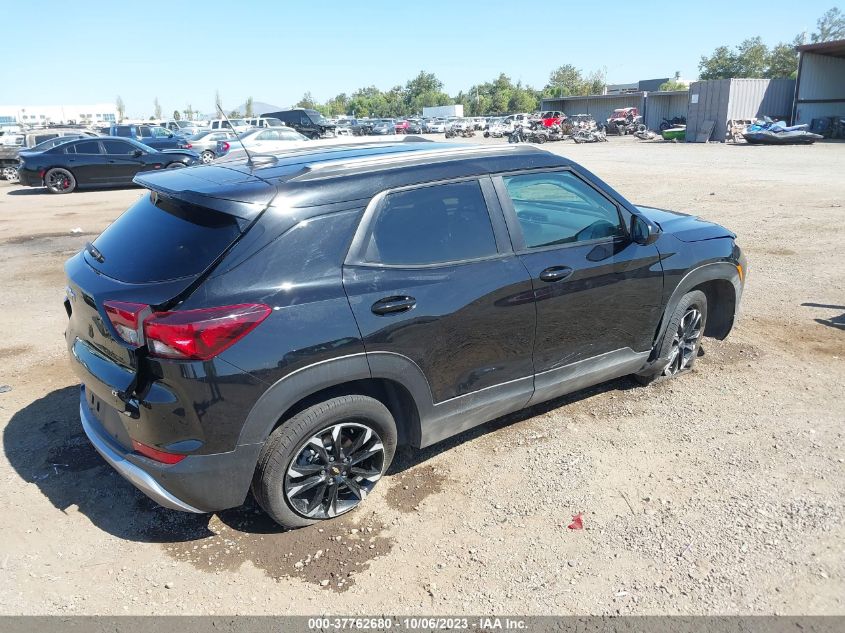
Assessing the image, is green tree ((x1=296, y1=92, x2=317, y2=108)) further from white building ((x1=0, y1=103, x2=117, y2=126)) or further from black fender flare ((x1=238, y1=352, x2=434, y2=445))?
black fender flare ((x1=238, y1=352, x2=434, y2=445))

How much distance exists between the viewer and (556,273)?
376 cm

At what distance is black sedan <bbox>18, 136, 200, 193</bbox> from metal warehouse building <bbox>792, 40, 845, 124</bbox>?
38.3 metres

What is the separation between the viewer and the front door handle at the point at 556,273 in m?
3.71

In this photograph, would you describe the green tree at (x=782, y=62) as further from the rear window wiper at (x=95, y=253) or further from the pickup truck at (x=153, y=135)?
the rear window wiper at (x=95, y=253)

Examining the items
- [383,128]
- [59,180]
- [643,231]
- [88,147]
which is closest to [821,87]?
[383,128]

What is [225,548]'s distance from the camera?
10.4 feet

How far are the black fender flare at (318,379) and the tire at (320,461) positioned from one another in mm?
110

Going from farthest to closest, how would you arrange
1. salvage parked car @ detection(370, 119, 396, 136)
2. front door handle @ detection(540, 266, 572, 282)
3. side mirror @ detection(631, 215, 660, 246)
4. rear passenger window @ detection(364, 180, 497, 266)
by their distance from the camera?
salvage parked car @ detection(370, 119, 396, 136)
side mirror @ detection(631, 215, 660, 246)
front door handle @ detection(540, 266, 572, 282)
rear passenger window @ detection(364, 180, 497, 266)

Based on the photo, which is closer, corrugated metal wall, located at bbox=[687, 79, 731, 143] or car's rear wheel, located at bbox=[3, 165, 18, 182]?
car's rear wheel, located at bbox=[3, 165, 18, 182]

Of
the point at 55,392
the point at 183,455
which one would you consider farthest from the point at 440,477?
the point at 55,392

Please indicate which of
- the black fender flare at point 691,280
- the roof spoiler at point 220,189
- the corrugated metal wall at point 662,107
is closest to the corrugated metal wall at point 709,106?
the corrugated metal wall at point 662,107

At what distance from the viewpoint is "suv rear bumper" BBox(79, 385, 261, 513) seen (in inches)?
112

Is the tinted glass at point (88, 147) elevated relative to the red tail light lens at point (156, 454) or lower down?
elevated

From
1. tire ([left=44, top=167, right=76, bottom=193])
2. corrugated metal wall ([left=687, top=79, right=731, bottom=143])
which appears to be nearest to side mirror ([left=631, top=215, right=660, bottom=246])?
tire ([left=44, top=167, right=76, bottom=193])
